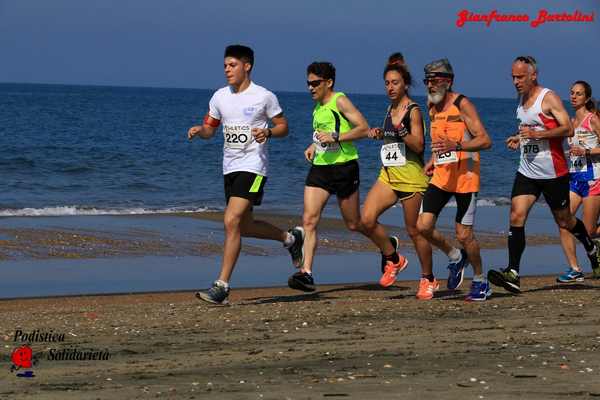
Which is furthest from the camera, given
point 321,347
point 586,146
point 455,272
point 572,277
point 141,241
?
point 141,241

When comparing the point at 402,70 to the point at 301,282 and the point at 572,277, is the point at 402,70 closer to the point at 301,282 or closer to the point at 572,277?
the point at 301,282

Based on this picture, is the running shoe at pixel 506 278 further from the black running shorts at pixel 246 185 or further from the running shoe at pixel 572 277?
the black running shorts at pixel 246 185

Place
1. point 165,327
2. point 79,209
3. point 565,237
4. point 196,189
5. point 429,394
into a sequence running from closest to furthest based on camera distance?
point 429,394
point 165,327
point 565,237
point 79,209
point 196,189

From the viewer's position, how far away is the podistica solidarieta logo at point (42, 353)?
6.73 metres

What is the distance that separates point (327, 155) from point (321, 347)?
2.86 metres

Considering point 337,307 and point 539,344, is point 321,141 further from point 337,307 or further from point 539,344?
point 539,344

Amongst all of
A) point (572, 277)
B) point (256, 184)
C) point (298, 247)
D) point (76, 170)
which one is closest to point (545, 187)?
point (572, 277)

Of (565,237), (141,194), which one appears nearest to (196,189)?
(141,194)

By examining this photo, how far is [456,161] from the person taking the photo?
935 cm

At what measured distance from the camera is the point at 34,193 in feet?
82.0

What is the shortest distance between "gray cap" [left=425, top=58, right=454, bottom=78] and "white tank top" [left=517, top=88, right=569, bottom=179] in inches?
26.9

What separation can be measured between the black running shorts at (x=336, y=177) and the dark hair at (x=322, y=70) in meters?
0.67

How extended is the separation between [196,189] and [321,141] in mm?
17195

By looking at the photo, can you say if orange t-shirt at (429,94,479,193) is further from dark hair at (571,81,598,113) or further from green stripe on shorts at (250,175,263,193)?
dark hair at (571,81,598,113)
